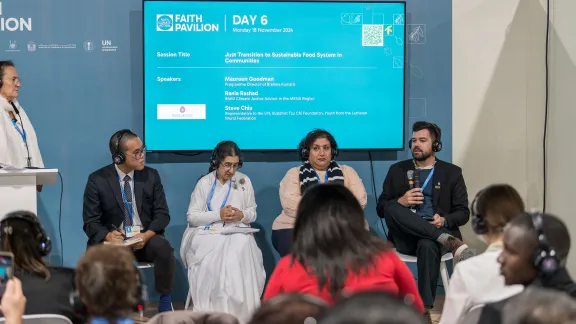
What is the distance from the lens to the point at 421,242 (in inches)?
211

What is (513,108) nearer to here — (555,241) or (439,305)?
(439,305)

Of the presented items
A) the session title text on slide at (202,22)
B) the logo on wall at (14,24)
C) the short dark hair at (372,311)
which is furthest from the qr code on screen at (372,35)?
the short dark hair at (372,311)

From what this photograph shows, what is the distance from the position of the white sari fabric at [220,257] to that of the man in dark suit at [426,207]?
1009 millimetres

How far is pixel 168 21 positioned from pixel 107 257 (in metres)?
4.18

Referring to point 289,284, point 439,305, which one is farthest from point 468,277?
point 439,305

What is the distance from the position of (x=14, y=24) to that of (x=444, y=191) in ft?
11.3

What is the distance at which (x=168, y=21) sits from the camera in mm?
6031

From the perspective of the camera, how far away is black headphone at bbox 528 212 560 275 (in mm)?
2281

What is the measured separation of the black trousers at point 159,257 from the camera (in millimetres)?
5391

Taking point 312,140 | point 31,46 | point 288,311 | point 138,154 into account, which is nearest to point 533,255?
point 288,311

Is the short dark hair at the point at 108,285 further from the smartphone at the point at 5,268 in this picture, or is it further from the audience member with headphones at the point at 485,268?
the audience member with headphones at the point at 485,268

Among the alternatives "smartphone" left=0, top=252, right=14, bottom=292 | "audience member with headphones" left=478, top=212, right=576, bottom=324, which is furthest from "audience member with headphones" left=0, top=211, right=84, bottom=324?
"audience member with headphones" left=478, top=212, right=576, bottom=324

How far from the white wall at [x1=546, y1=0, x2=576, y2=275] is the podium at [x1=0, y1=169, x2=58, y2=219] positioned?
12.6 feet

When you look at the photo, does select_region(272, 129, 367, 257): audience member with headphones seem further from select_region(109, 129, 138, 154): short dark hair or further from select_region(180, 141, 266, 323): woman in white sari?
select_region(109, 129, 138, 154): short dark hair
